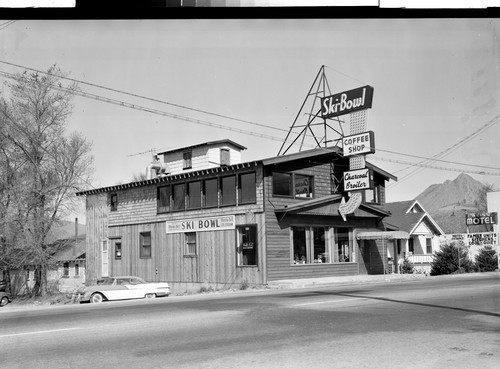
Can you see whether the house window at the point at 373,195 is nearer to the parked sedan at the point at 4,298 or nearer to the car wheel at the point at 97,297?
the car wheel at the point at 97,297

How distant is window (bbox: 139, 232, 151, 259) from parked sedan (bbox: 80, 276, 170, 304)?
283 inches

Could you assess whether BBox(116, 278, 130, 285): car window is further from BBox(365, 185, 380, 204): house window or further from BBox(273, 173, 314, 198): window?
BBox(365, 185, 380, 204): house window

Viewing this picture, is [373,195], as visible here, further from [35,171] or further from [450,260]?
[35,171]

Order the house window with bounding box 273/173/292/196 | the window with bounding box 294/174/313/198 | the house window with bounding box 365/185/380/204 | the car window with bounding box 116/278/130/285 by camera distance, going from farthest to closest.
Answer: the house window with bounding box 365/185/380/204
the window with bounding box 294/174/313/198
the house window with bounding box 273/173/292/196
the car window with bounding box 116/278/130/285

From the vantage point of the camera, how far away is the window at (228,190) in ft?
84.7

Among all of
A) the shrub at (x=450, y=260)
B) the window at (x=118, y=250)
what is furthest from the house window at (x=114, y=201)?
the shrub at (x=450, y=260)

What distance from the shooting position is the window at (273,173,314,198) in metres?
25.5

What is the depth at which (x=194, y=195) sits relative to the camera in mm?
27250

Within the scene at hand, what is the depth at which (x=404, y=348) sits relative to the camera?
7.59 metres

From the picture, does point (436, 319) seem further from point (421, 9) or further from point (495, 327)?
point (421, 9)

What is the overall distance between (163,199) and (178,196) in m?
1.02

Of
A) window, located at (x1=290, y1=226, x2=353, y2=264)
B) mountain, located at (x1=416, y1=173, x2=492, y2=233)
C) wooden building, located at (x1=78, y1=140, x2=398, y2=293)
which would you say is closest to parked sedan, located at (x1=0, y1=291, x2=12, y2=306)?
wooden building, located at (x1=78, y1=140, x2=398, y2=293)

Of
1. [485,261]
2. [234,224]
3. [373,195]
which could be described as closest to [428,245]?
[485,261]

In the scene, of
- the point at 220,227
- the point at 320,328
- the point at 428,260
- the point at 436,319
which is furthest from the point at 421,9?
the point at 428,260
